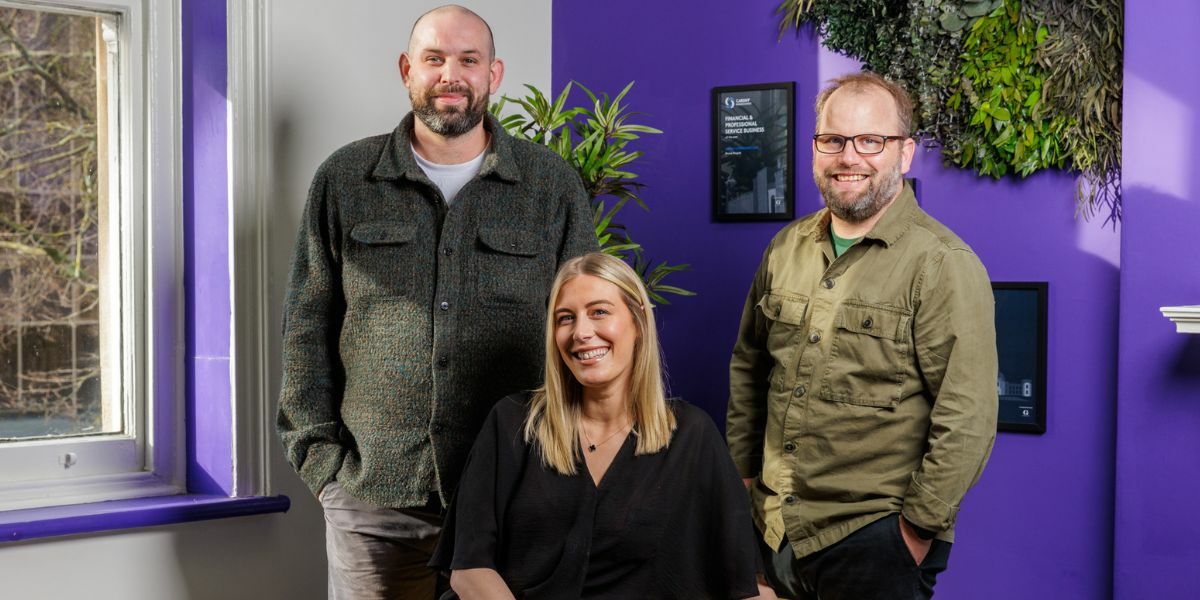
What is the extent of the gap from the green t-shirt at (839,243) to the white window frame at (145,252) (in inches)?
67.6

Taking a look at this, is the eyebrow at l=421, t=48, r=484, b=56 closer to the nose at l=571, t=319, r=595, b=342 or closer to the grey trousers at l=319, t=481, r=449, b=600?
the nose at l=571, t=319, r=595, b=342

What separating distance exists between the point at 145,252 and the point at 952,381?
6.82 ft

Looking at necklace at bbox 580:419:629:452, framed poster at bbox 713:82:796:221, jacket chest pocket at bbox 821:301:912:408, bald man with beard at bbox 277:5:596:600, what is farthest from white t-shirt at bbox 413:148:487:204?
framed poster at bbox 713:82:796:221

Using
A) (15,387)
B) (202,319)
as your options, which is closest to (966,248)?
(202,319)

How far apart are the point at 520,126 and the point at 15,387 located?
1.55 m

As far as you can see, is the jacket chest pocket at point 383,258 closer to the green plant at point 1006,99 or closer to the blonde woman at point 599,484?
the blonde woman at point 599,484

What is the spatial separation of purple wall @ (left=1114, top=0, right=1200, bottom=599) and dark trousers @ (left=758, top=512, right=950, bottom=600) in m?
0.84

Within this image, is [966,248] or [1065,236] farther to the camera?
[1065,236]

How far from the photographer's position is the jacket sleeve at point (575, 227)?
232 cm

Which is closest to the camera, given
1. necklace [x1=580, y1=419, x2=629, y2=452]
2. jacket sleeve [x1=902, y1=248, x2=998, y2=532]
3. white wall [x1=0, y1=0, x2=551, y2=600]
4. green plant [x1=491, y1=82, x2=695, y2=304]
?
Answer: necklace [x1=580, y1=419, x2=629, y2=452]

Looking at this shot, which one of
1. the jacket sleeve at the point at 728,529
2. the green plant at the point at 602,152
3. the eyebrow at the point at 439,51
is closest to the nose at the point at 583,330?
the jacket sleeve at the point at 728,529

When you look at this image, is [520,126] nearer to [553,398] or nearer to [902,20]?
[902,20]

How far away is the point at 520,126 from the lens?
338 cm

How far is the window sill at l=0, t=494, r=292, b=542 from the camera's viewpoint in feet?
8.47
